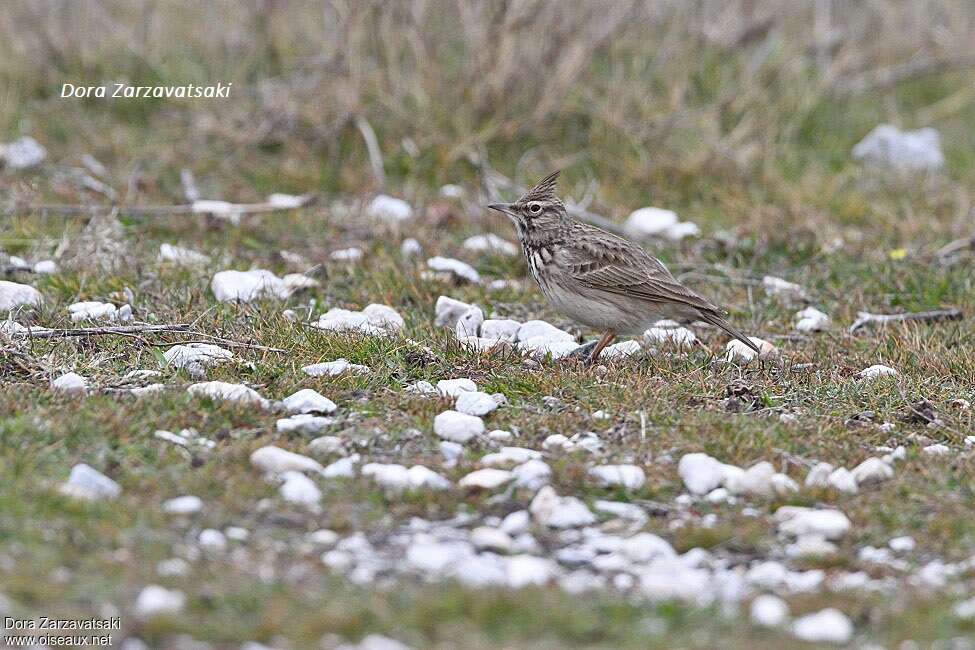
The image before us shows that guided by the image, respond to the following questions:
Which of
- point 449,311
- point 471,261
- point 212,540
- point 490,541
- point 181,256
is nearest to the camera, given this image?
point 212,540

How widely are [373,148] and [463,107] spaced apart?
81cm

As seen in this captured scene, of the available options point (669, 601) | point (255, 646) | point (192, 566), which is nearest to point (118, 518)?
point (192, 566)

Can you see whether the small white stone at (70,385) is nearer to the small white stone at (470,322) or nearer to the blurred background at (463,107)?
the small white stone at (470,322)

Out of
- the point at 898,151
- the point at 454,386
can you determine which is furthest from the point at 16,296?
the point at 898,151

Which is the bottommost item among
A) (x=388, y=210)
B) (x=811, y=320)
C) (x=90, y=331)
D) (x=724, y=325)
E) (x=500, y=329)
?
(x=90, y=331)

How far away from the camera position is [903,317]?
304 inches

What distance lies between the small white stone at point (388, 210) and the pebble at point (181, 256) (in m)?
1.38

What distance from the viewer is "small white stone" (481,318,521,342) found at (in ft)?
23.7

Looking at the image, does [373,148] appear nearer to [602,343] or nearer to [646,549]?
[602,343]

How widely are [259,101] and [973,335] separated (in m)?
5.93

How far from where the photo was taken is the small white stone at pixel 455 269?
322 inches

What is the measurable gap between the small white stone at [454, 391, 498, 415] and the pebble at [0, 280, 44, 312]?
255cm

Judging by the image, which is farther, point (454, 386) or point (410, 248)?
point (410, 248)

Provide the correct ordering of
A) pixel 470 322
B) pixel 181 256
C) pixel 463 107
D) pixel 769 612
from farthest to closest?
1. pixel 463 107
2. pixel 181 256
3. pixel 470 322
4. pixel 769 612
